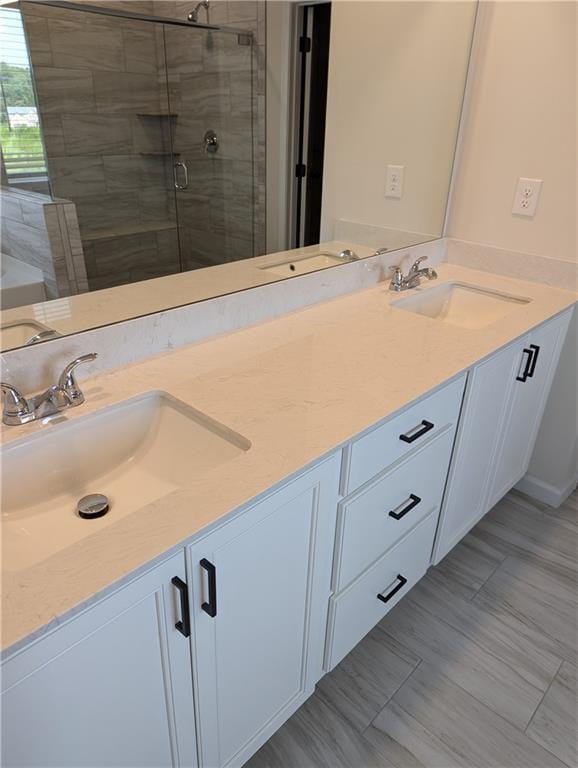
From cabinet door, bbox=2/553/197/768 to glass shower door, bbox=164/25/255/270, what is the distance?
34.0 inches

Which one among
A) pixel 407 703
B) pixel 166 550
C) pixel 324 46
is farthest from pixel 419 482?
pixel 324 46

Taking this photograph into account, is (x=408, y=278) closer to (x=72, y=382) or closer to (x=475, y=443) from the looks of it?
(x=475, y=443)

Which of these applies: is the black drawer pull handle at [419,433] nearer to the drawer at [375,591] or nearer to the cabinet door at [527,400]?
the drawer at [375,591]

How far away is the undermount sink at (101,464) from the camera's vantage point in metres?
0.96

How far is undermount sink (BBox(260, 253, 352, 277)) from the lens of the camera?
5.27 feet

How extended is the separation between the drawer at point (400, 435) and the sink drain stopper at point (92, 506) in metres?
0.47

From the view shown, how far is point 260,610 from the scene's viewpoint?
1.04m

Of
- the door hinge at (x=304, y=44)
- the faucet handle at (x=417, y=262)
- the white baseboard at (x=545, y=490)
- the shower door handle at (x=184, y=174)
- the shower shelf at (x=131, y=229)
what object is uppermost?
the door hinge at (x=304, y=44)

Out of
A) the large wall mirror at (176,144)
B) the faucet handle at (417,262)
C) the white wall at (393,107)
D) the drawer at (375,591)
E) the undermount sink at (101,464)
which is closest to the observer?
the undermount sink at (101,464)

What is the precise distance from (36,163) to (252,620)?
993 millimetres

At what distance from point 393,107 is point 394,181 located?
257 millimetres

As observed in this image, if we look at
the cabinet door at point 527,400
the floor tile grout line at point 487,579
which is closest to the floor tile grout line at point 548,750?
the floor tile grout line at point 487,579

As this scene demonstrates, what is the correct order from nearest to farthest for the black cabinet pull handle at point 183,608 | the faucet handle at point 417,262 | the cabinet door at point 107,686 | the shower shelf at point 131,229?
the cabinet door at point 107,686 → the black cabinet pull handle at point 183,608 → the shower shelf at point 131,229 → the faucet handle at point 417,262

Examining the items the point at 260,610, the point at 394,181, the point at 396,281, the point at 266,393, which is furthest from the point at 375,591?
the point at 394,181
